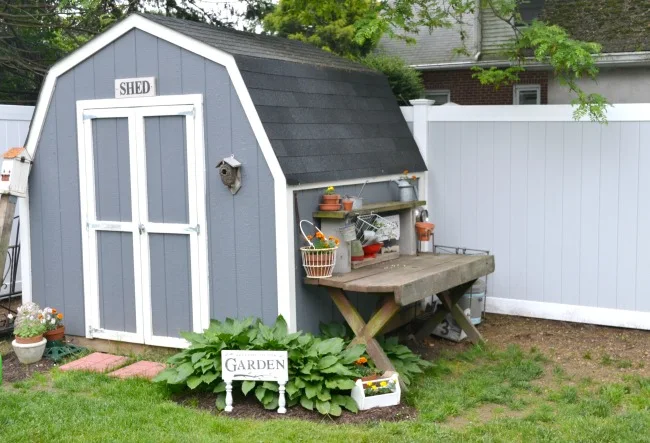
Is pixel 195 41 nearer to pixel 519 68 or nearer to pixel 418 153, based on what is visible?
pixel 418 153

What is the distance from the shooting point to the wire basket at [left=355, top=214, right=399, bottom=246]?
22.3 ft

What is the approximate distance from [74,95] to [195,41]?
135 centimetres

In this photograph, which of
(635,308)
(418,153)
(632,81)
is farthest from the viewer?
(632,81)

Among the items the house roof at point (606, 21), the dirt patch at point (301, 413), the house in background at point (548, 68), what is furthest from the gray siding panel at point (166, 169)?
the house roof at point (606, 21)

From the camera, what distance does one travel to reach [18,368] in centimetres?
665

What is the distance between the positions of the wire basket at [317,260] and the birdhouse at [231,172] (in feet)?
2.00

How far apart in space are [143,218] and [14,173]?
4.21 feet

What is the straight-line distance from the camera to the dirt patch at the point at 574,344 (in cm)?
658

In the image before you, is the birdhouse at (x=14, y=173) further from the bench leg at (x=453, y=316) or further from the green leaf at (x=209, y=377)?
the bench leg at (x=453, y=316)

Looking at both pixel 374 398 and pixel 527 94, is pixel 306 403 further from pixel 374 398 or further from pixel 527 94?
pixel 527 94

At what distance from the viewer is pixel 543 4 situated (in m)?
13.7

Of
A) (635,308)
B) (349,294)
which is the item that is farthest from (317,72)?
(635,308)

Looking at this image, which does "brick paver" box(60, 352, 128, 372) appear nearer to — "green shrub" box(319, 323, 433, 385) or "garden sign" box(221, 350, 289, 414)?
"garden sign" box(221, 350, 289, 414)

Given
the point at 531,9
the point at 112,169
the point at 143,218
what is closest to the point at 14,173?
the point at 112,169
